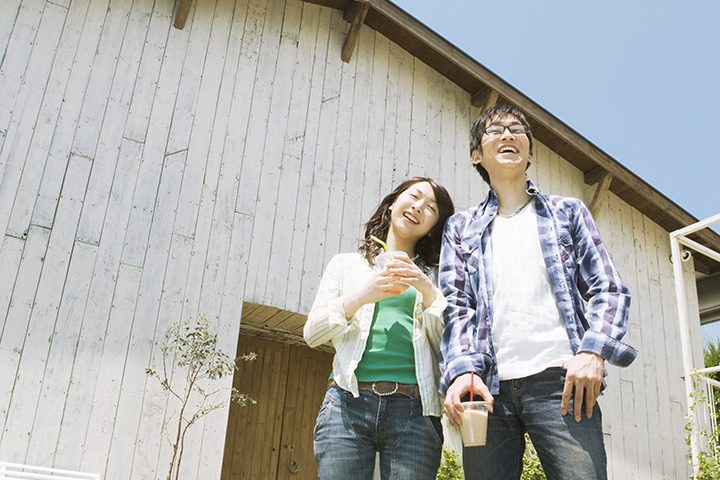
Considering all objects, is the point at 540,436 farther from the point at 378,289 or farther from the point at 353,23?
the point at 353,23

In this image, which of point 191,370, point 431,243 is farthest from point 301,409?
point 431,243

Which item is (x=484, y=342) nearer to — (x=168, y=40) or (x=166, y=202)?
(x=166, y=202)

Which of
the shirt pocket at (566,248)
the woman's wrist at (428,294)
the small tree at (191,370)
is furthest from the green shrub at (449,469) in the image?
the shirt pocket at (566,248)

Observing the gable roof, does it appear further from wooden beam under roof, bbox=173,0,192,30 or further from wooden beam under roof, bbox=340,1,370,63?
wooden beam under roof, bbox=173,0,192,30

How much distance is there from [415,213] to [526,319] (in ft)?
1.80

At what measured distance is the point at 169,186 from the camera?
14.9 feet

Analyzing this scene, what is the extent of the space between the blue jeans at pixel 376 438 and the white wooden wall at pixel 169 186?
2658 mm

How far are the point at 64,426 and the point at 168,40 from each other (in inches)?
103

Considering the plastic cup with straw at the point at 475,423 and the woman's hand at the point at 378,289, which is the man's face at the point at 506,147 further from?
the plastic cup with straw at the point at 475,423

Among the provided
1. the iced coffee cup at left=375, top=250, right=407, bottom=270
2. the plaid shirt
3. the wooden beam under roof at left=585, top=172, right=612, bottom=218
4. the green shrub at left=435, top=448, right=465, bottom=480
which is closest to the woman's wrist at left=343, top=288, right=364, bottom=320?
the iced coffee cup at left=375, top=250, right=407, bottom=270

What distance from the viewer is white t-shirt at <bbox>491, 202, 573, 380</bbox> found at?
1591mm

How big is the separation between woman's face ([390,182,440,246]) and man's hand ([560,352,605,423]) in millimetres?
710

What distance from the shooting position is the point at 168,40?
488cm

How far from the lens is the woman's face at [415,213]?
208 centimetres
